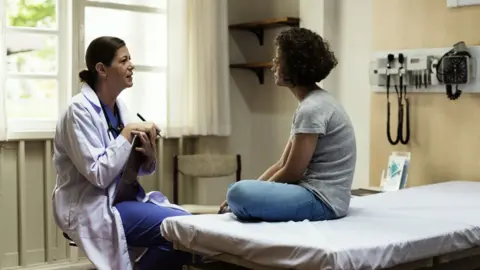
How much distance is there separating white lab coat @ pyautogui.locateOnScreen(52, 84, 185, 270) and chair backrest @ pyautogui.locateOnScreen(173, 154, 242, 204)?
5.75 feet

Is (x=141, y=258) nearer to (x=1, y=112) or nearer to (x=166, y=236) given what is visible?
(x=166, y=236)

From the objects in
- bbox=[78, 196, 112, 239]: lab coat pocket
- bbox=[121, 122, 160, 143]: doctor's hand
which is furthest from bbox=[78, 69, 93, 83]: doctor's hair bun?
bbox=[78, 196, 112, 239]: lab coat pocket

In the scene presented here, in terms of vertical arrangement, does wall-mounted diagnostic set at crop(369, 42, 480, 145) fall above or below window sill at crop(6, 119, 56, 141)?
above

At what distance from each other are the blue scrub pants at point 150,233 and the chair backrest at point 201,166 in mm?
1567

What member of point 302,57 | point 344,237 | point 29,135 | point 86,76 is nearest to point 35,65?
point 29,135

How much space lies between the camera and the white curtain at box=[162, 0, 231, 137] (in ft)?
14.5

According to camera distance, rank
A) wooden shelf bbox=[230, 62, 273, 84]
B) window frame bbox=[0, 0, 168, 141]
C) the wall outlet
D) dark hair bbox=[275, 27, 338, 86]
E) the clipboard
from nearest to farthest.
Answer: dark hair bbox=[275, 27, 338, 86]
the clipboard
the wall outlet
window frame bbox=[0, 0, 168, 141]
wooden shelf bbox=[230, 62, 273, 84]

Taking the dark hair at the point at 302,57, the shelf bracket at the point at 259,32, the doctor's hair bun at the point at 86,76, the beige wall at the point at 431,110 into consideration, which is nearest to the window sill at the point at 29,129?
the doctor's hair bun at the point at 86,76

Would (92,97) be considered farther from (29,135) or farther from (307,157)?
(29,135)

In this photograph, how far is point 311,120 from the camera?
90.8 inches

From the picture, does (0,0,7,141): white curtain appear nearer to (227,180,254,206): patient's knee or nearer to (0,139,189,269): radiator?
(0,139,189,269): radiator

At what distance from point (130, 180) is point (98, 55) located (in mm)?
534

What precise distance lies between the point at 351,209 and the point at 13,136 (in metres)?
2.16

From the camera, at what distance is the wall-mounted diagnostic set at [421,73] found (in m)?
3.41
